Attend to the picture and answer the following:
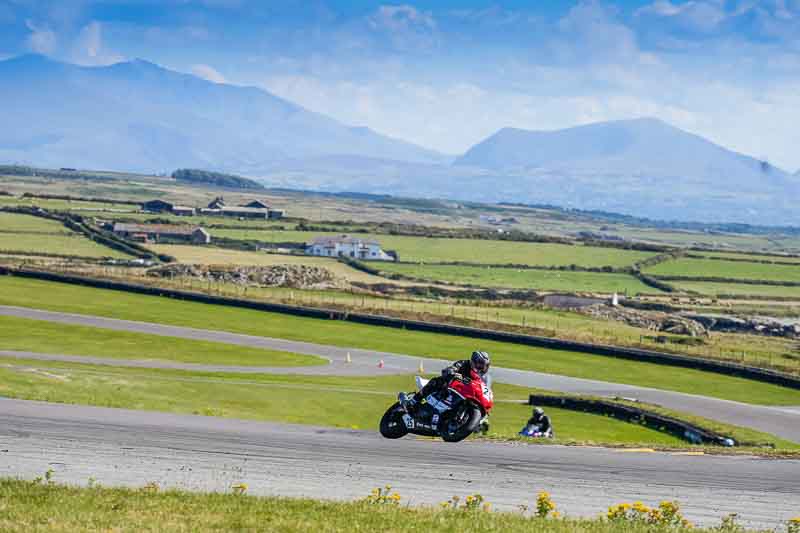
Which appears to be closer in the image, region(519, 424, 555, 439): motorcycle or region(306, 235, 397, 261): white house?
region(519, 424, 555, 439): motorcycle

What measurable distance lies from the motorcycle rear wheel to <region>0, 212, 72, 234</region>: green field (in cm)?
14524

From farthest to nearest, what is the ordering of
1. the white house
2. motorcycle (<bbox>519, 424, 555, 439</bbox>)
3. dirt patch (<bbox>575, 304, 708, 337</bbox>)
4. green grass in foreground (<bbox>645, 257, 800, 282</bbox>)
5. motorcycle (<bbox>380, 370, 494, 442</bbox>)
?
the white house, green grass in foreground (<bbox>645, 257, 800, 282</bbox>), dirt patch (<bbox>575, 304, 708, 337</bbox>), motorcycle (<bbox>519, 424, 555, 439</bbox>), motorcycle (<bbox>380, 370, 494, 442</bbox>)

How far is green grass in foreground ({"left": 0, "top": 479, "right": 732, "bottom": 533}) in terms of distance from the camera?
1972cm

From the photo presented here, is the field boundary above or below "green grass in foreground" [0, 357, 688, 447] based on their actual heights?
above

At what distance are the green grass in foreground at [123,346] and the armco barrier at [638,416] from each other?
1791 centimetres

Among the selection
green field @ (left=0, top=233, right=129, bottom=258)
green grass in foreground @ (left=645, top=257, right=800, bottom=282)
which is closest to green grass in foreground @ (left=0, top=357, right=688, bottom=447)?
green field @ (left=0, top=233, right=129, bottom=258)

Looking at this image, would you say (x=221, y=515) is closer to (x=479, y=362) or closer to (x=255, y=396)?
(x=479, y=362)

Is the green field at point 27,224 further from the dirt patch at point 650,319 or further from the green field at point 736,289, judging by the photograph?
the green field at point 736,289

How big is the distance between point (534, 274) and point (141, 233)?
63.7 meters

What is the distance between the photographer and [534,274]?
155750mm

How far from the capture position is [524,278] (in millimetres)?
150125

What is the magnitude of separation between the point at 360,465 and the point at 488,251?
6173 inches

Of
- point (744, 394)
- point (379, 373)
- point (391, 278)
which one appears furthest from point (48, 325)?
point (391, 278)

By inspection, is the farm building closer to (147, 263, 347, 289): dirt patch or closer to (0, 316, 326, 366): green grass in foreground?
(147, 263, 347, 289): dirt patch
